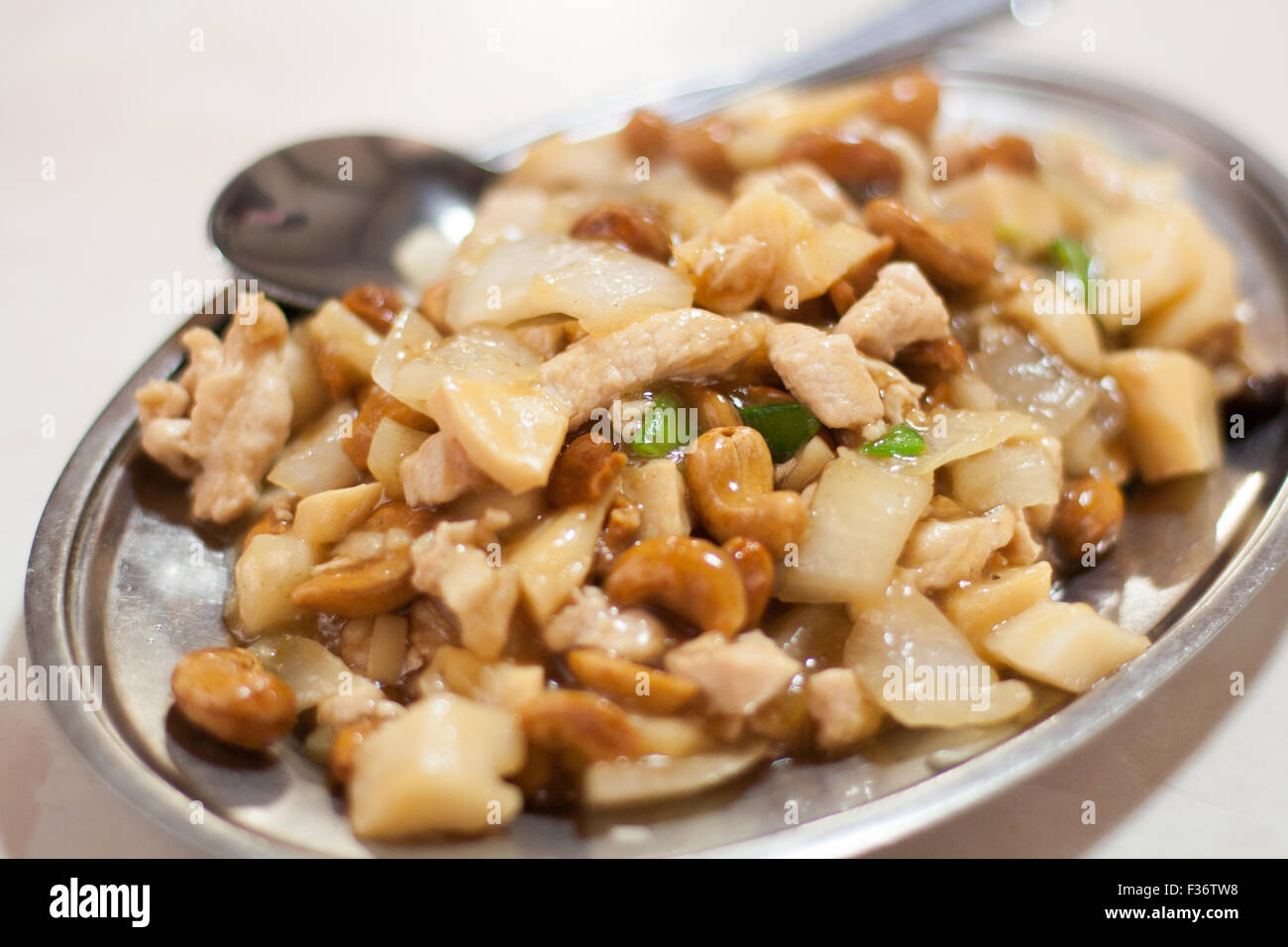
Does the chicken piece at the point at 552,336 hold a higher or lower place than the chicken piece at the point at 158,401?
higher

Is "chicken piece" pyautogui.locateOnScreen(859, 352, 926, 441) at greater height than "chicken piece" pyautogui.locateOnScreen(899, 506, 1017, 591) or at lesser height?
greater

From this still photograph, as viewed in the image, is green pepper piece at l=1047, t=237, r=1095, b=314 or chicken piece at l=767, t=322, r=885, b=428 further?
green pepper piece at l=1047, t=237, r=1095, b=314

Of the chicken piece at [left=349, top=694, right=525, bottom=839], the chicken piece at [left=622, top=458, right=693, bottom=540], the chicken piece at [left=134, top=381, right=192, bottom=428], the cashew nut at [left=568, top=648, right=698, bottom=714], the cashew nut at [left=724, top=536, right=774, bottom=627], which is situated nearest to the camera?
the chicken piece at [left=349, top=694, right=525, bottom=839]

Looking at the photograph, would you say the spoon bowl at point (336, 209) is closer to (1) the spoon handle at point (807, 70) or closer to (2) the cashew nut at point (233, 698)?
(1) the spoon handle at point (807, 70)

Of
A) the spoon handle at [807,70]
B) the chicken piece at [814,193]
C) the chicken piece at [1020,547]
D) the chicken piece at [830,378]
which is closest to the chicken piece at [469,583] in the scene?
the chicken piece at [830,378]

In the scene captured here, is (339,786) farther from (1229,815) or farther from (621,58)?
(621,58)

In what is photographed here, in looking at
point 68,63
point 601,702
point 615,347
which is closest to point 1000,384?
point 615,347

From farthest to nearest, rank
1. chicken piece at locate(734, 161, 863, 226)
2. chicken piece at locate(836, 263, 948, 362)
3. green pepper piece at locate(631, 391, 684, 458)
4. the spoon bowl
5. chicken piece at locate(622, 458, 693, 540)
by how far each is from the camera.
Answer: the spoon bowl < chicken piece at locate(734, 161, 863, 226) < chicken piece at locate(836, 263, 948, 362) < green pepper piece at locate(631, 391, 684, 458) < chicken piece at locate(622, 458, 693, 540)

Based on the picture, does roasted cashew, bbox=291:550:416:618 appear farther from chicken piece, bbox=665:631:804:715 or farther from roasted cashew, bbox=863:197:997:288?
roasted cashew, bbox=863:197:997:288

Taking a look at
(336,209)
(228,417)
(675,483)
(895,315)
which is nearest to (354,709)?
(675,483)

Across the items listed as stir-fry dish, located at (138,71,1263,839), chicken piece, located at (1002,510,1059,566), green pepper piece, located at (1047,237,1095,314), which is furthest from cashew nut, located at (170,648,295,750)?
green pepper piece, located at (1047,237,1095,314)
